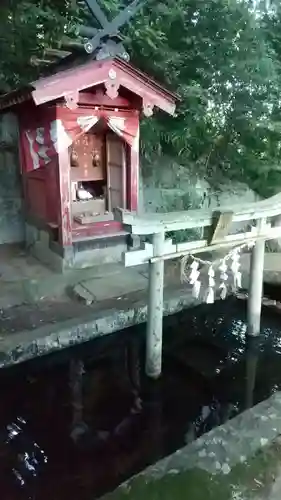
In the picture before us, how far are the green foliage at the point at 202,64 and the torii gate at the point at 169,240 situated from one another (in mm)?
3920

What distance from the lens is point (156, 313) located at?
451 centimetres

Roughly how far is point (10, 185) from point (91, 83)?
11.5ft

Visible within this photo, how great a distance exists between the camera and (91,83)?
588cm

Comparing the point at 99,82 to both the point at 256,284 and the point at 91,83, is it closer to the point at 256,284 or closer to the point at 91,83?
the point at 91,83

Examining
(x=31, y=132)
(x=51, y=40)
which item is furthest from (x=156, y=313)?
(x=51, y=40)

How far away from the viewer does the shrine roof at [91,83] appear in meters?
5.56

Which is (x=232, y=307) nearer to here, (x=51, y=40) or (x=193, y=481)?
(x=193, y=481)

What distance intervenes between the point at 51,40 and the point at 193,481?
291 inches

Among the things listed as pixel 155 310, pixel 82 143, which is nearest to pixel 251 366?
pixel 155 310

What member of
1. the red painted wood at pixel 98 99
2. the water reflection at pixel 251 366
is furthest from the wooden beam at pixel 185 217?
the red painted wood at pixel 98 99

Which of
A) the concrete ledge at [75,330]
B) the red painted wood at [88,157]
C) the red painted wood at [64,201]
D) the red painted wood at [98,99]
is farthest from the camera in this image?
the red painted wood at [88,157]

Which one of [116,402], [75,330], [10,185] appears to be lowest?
[116,402]

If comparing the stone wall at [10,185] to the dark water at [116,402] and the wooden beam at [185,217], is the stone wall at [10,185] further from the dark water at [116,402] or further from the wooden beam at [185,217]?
the wooden beam at [185,217]

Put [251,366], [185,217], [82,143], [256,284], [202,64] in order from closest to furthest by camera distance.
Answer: [185,217]
[251,366]
[256,284]
[82,143]
[202,64]
